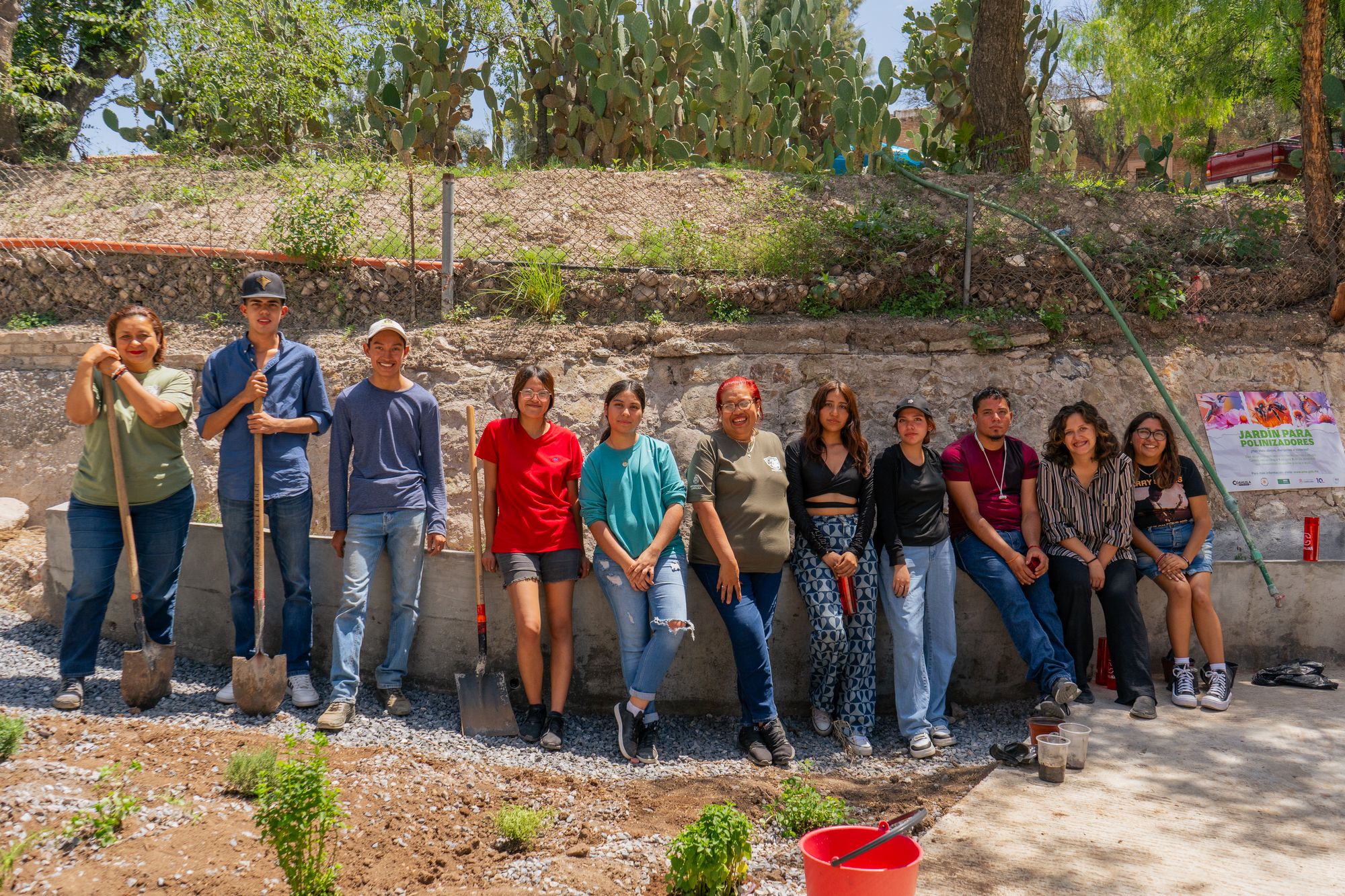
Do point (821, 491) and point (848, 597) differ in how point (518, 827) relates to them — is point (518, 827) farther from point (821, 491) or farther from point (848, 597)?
point (821, 491)

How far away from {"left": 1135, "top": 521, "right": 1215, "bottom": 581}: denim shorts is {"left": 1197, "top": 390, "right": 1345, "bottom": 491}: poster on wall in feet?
6.88

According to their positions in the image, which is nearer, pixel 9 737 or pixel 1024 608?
pixel 9 737

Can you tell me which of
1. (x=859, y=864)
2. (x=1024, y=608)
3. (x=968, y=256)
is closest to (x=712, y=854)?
(x=859, y=864)

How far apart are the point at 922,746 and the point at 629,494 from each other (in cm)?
190

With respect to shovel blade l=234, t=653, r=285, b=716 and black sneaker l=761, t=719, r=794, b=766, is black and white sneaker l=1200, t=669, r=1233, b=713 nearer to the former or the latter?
black sneaker l=761, t=719, r=794, b=766

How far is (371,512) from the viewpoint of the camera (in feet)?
15.4

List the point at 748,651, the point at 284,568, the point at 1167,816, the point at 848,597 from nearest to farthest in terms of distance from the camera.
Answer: the point at 1167,816 → the point at 748,651 → the point at 284,568 → the point at 848,597

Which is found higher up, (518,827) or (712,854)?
(712,854)

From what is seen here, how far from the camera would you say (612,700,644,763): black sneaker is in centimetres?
445

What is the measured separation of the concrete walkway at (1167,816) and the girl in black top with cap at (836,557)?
2.90ft

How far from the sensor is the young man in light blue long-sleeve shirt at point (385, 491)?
468cm

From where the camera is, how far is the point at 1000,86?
30.0ft

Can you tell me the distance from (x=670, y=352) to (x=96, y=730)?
429 centimetres

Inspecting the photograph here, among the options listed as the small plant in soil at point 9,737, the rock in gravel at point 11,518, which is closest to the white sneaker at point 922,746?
the small plant in soil at point 9,737
